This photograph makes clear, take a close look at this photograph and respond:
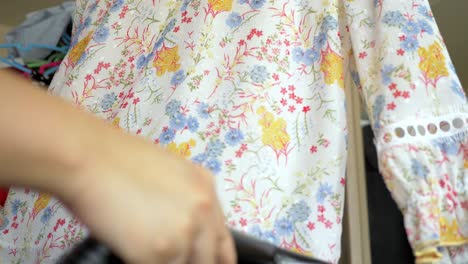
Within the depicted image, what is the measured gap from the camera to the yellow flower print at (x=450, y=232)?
578 mm

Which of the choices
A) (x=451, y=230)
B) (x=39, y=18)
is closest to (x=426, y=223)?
(x=451, y=230)

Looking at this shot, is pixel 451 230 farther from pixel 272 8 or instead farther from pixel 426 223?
pixel 272 8

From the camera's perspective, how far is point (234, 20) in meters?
0.82

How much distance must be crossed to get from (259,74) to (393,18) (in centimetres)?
22

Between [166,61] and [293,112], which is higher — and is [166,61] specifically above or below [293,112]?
above

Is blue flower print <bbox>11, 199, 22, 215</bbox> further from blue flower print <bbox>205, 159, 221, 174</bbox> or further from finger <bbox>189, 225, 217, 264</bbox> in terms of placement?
finger <bbox>189, 225, 217, 264</bbox>

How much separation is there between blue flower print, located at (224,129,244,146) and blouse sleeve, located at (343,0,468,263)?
0.65 ft

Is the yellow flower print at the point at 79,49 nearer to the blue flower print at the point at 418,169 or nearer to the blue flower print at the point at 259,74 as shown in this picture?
the blue flower print at the point at 259,74

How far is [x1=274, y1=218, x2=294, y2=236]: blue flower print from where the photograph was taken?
648 mm

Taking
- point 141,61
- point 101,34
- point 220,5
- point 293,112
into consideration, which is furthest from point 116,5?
point 293,112

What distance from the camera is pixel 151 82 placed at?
32.9 inches

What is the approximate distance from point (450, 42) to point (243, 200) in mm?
1239

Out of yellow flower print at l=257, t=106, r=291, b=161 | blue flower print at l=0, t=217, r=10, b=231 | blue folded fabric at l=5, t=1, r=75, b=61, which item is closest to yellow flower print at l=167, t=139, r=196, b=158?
yellow flower print at l=257, t=106, r=291, b=161

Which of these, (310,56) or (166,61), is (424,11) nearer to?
(310,56)
